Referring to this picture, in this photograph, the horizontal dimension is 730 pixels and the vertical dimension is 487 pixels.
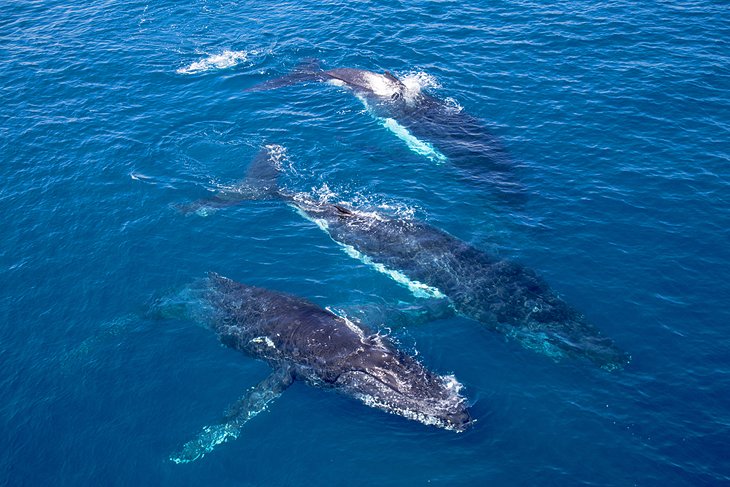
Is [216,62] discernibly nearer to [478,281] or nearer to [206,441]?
[478,281]

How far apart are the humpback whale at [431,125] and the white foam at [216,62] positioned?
5.17 meters

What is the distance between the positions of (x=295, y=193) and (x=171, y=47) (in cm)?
2864

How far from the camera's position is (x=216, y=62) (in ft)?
192

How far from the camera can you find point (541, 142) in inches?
1827

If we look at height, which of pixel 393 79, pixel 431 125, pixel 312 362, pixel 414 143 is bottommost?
pixel 312 362

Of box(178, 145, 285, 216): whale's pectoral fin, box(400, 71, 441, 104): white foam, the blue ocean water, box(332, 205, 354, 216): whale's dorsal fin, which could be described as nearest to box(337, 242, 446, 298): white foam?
the blue ocean water

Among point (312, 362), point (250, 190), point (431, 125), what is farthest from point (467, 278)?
point (250, 190)

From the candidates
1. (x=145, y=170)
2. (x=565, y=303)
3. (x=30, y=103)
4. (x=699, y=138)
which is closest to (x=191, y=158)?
(x=145, y=170)

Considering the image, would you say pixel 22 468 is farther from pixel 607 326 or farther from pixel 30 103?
pixel 30 103

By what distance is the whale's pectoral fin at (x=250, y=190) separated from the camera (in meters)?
42.8

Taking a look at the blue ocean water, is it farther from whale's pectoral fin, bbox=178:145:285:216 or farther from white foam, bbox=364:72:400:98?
white foam, bbox=364:72:400:98

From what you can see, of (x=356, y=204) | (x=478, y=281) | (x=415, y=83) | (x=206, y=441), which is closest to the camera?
(x=206, y=441)

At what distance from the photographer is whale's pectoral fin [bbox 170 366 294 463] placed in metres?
28.5

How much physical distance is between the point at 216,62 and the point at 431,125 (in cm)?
2396
